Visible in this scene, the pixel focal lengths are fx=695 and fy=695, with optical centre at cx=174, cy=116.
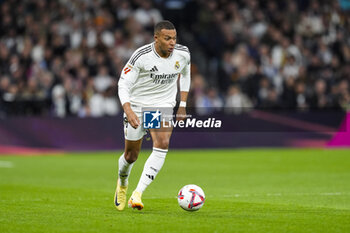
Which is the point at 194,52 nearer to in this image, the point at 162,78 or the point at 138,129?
the point at 162,78

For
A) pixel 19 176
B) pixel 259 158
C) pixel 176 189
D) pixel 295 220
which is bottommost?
pixel 259 158

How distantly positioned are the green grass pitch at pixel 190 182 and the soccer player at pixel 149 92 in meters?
0.51

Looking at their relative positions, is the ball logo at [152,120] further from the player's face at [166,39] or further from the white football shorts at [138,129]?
the player's face at [166,39]

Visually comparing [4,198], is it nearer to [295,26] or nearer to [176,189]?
[176,189]

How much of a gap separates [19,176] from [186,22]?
12320 mm

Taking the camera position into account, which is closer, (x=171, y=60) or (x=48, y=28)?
(x=171, y=60)

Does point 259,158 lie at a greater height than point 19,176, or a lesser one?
lesser

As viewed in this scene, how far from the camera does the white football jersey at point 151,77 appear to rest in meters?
9.55

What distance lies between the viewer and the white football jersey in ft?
31.3

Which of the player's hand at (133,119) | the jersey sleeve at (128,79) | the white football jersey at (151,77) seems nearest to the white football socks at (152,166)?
the player's hand at (133,119)

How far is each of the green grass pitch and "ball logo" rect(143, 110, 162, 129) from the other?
3.77 feet

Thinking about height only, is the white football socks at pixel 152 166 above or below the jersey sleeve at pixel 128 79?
below

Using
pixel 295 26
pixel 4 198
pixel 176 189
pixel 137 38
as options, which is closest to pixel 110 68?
pixel 137 38

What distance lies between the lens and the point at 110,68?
2270cm
